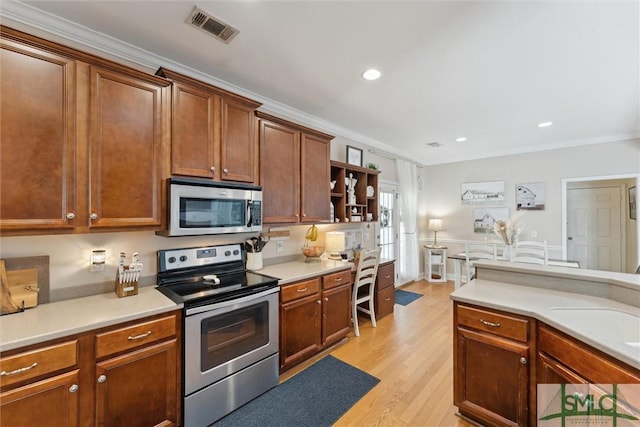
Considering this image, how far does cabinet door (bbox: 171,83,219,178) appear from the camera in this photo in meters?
1.97

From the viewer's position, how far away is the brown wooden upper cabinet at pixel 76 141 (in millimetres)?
1397

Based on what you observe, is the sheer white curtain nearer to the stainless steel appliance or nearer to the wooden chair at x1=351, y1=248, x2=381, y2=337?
the wooden chair at x1=351, y1=248, x2=381, y2=337

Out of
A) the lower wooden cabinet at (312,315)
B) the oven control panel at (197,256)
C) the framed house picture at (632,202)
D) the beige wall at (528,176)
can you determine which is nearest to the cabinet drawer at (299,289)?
the lower wooden cabinet at (312,315)

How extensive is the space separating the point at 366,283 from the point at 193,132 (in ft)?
8.54

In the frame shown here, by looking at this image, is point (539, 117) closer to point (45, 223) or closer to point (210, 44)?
point (210, 44)

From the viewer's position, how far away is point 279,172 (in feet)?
8.84

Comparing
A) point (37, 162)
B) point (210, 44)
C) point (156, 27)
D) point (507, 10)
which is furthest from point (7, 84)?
point (507, 10)

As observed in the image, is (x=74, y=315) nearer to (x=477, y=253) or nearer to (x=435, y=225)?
(x=477, y=253)

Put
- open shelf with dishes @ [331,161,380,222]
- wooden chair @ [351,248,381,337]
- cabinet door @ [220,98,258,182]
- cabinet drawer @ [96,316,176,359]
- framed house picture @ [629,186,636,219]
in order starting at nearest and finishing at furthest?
cabinet drawer @ [96,316,176,359]
cabinet door @ [220,98,258,182]
wooden chair @ [351,248,381,337]
open shelf with dishes @ [331,161,380,222]
framed house picture @ [629,186,636,219]

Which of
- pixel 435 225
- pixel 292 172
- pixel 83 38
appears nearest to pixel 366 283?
pixel 292 172

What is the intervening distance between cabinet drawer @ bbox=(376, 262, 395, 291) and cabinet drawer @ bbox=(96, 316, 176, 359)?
264 cm

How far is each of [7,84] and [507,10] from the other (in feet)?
9.45

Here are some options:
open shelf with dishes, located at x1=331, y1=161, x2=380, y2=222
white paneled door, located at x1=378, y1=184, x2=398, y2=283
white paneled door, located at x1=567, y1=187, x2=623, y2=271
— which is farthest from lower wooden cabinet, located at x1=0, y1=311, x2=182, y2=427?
white paneled door, located at x1=567, y1=187, x2=623, y2=271

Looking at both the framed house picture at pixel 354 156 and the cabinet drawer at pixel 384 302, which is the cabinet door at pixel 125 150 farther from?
the cabinet drawer at pixel 384 302
